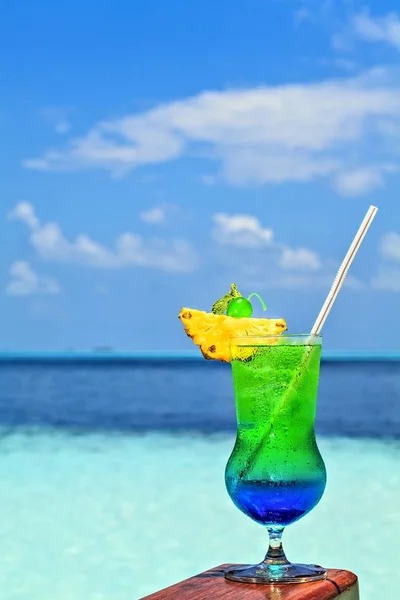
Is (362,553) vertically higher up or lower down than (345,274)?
lower down

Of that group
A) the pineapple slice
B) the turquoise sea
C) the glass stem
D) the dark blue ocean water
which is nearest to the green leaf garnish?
the pineapple slice

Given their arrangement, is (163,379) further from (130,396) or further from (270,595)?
(270,595)

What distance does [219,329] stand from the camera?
210 cm

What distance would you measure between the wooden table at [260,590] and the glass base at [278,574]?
0.5 inches

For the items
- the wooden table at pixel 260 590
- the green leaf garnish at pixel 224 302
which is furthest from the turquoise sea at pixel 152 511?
the green leaf garnish at pixel 224 302

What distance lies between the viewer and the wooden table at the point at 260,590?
192 centimetres

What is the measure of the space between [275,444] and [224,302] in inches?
12.3

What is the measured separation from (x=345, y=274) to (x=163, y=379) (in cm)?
3143

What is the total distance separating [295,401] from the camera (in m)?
2.04

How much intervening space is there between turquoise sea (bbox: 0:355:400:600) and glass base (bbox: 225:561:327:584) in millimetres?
4555

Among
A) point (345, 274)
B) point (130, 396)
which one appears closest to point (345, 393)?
point (130, 396)

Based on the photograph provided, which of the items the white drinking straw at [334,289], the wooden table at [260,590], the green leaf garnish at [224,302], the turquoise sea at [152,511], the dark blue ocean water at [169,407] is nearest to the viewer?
the wooden table at [260,590]

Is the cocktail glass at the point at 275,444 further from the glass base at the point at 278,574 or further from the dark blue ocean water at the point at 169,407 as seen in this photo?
the dark blue ocean water at the point at 169,407

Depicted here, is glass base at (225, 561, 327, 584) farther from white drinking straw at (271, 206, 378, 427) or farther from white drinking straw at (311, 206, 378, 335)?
white drinking straw at (311, 206, 378, 335)
